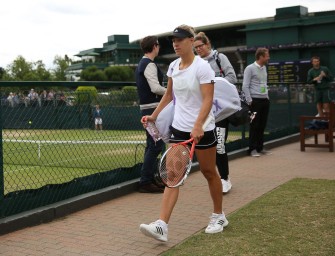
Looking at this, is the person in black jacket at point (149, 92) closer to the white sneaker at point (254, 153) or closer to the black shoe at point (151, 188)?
the black shoe at point (151, 188)

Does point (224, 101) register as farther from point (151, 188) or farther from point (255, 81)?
point (255, 81)

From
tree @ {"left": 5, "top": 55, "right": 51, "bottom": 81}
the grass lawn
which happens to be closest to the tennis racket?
the grass lawn

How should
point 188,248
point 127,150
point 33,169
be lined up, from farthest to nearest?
point 33,169, point 127,150, point 188,248

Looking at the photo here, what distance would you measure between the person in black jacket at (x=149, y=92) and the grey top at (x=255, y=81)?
9.97ft

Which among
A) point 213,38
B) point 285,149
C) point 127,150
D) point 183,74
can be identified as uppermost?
point 213,38

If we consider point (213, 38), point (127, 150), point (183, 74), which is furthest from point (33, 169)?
point (213, 38)

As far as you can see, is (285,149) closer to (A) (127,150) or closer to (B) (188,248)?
(A) (127,150)

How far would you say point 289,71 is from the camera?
3088cm

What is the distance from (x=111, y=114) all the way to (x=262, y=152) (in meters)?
4.35

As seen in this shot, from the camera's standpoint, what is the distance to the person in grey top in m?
9.51

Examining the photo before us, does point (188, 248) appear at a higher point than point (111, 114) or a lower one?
lower

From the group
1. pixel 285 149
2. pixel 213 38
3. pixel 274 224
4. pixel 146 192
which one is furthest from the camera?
pixel 213 38

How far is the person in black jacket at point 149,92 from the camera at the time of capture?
663cm

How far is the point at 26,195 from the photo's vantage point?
548 cm
